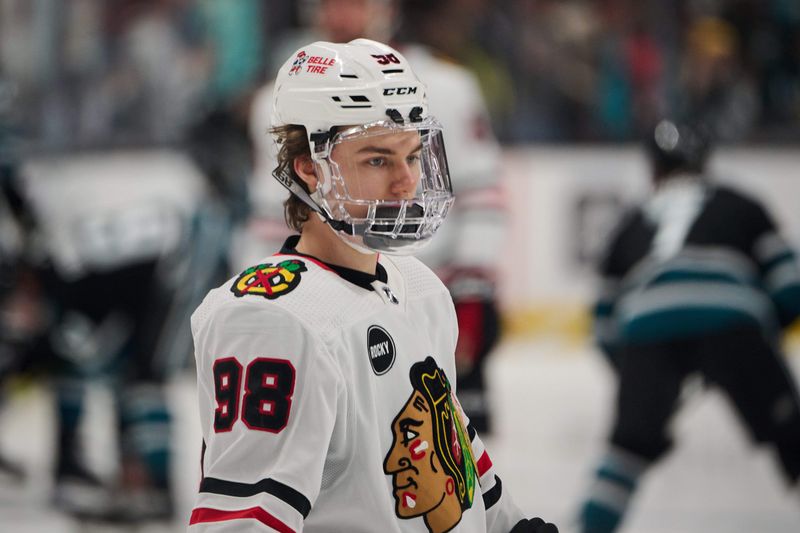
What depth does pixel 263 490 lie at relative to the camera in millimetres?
1324

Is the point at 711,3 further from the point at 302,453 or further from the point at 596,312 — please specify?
the point at 302,453

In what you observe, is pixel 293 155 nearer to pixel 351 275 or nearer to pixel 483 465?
pixel 351 275

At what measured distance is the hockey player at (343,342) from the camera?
1.33m

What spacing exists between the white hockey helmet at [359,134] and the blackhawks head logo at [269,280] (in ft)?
0.26

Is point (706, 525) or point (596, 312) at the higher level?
point (596, 312)

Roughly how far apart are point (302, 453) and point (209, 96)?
21.3 feet

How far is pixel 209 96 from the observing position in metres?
7.67

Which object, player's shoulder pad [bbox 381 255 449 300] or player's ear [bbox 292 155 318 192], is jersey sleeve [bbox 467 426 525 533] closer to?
player's shoulder pad [bbox 381 255 449 300]

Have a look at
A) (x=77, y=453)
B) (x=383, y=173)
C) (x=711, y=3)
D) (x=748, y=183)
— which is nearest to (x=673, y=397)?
(x=77, y=453)

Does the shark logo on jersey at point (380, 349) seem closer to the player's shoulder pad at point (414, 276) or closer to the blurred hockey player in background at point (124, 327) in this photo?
the player's shoulder pad at point (414, 276)

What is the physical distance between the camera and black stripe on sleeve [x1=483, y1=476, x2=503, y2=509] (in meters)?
1.63

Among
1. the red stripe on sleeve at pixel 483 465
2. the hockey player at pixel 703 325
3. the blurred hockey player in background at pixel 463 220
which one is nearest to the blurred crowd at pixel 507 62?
the hockey player at pixel 703 325

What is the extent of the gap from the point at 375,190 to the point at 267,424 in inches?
11.7

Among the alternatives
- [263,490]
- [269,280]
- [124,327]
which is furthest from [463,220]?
[263,490]
